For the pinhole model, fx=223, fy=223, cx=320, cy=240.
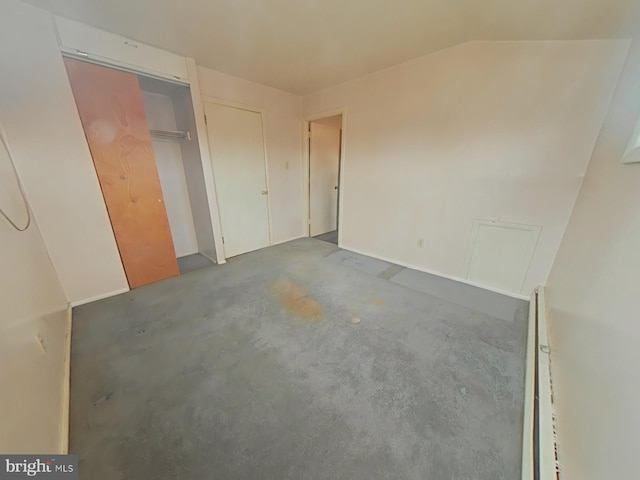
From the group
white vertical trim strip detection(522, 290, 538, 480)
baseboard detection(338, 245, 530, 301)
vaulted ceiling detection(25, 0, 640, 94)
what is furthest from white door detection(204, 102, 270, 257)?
white vertical trim strip detection(522, 290, 538, 480)

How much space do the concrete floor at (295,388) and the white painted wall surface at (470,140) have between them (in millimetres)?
880

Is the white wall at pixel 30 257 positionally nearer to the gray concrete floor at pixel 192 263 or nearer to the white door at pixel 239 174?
the gray concrete floor at pixel 192 263

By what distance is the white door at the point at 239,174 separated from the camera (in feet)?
9.33

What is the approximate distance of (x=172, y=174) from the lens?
3100 mm

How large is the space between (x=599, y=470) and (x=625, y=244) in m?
0.80

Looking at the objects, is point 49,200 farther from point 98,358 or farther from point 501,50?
point 501,50

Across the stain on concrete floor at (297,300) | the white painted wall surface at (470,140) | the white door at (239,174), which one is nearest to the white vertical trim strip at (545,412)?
the white painted wall surface at (470,140)

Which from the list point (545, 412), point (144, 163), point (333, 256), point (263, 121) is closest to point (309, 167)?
point (263, 121)

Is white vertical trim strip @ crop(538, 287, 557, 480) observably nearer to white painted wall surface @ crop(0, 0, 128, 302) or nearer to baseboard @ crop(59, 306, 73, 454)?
baseboard @ crop(59, 306, 73, 454)

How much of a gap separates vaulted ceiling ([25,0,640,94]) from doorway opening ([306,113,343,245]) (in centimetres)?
144

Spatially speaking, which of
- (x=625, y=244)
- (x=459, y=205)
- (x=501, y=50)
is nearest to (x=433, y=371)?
(x=625, y=244)

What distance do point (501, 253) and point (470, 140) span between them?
3.85 feet

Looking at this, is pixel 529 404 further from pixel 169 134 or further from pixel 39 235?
pixel 169 134

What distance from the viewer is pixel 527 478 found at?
2.96ft
